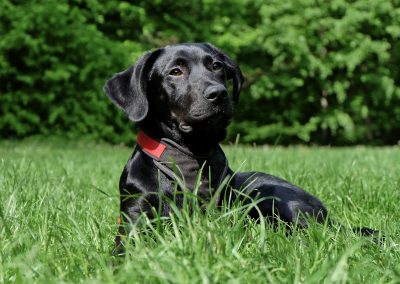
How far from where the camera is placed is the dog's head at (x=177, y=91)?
3.41 meters

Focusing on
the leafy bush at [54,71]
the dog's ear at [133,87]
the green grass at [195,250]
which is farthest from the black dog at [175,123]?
the leafy bush at [54,71]

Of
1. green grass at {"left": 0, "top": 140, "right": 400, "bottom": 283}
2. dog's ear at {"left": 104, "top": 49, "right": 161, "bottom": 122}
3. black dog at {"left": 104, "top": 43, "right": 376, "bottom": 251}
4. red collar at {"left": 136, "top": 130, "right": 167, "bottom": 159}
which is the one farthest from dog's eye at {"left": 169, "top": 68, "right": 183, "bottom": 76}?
green grass at {"left": 0, "top": 140, "right": 400, "bottom": 283}

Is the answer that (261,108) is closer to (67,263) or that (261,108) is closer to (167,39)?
(167,39)

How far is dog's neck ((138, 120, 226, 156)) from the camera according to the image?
3.54m

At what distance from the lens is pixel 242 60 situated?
1920 cm

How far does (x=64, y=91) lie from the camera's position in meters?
15.1

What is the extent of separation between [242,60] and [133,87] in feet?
51.8

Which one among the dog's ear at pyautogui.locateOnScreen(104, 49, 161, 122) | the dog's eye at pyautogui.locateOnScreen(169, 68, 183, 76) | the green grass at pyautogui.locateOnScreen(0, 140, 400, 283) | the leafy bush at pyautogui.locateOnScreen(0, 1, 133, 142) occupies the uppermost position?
the dog's eye at pyautogui.locateOnScreen(169, 68, 183, 76)

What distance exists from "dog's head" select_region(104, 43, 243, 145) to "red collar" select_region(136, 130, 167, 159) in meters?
0.10

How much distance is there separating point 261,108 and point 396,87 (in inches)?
165

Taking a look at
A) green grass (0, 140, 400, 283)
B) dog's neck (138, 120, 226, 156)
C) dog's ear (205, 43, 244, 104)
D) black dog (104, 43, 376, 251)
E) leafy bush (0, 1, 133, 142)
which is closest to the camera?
green grass (0, 140, 400, 283)

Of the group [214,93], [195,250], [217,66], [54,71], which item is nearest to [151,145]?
[214,93]

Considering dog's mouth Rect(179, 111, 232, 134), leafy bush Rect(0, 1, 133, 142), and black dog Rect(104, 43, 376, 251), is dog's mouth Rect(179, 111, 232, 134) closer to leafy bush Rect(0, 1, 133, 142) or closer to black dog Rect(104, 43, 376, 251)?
black dog Rect(104, 43, 376, 251)

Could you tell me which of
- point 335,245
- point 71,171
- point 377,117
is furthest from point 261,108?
point 335,245
